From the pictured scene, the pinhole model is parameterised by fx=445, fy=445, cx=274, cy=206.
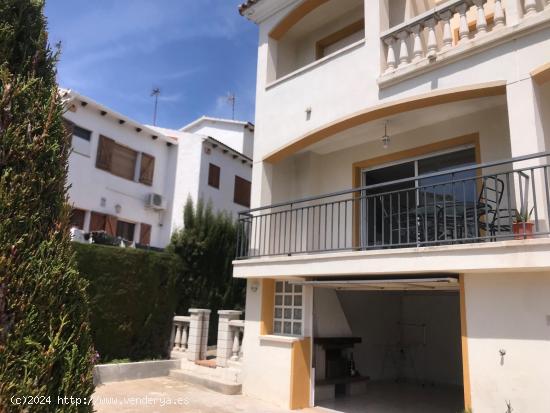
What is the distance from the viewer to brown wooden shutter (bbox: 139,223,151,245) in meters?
21.6

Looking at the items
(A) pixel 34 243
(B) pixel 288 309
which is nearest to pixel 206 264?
(B) pixel 288 309

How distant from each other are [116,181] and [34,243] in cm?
1711

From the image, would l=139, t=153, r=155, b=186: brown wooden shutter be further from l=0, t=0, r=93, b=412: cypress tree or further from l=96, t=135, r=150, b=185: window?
l=0, t=0, r=93, b=412: cypress tree

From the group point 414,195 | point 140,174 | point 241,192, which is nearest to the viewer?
point 414,195

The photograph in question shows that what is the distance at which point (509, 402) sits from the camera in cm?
631

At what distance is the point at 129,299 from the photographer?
1269cm

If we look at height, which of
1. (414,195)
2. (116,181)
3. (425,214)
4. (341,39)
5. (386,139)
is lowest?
(425,214)

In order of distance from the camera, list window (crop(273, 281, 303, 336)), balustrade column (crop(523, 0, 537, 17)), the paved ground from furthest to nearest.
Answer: window (crop(273, 281, 303, 336))
the paved ground
balustrade column (crop(523, 0, 537, 17))

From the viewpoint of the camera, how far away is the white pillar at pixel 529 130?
255 inches

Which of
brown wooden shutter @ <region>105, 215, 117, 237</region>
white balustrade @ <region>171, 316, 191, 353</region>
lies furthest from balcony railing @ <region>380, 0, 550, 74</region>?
brown wooden shutter @ <region>105, 215, 117, 237</region>

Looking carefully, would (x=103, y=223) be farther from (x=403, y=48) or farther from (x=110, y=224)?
(x=403, y=48)

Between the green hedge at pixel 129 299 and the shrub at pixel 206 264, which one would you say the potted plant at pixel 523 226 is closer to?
the green hedge at pixel 129 299

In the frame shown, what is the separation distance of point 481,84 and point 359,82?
2657mm

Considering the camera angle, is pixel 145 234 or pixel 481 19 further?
pixel 145 234
